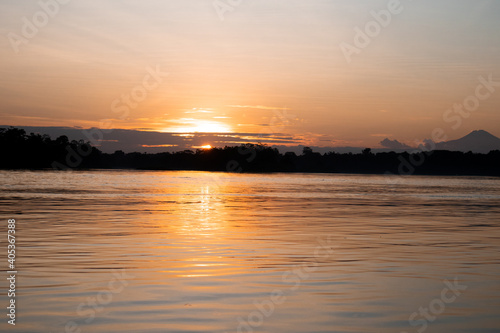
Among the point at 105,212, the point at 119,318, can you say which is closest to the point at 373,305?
the point at 119,318

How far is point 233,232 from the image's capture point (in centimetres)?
2342

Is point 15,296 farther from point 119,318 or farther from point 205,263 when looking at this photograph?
point 205,263

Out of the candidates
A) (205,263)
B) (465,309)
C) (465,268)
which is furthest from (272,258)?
(465,309)

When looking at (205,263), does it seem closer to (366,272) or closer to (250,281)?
(250,281)

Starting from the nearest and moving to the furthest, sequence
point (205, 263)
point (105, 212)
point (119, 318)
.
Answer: point (119, 318) → point (205, 263) → point (105, 212)

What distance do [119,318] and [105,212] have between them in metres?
22.8

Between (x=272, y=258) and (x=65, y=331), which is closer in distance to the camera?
(x=65, y=331)

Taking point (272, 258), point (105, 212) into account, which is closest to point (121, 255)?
point (272, 258)

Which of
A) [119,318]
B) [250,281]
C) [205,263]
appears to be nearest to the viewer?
[119,318]

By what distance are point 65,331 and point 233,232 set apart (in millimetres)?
14268

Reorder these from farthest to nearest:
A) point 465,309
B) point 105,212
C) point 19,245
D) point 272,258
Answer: point 105,212 < point 19,245 < point 272,258 < point 465,309

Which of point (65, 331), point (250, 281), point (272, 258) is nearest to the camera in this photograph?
point (65, 331)

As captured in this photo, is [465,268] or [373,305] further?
[465,268]

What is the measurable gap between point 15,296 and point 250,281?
5.00m
